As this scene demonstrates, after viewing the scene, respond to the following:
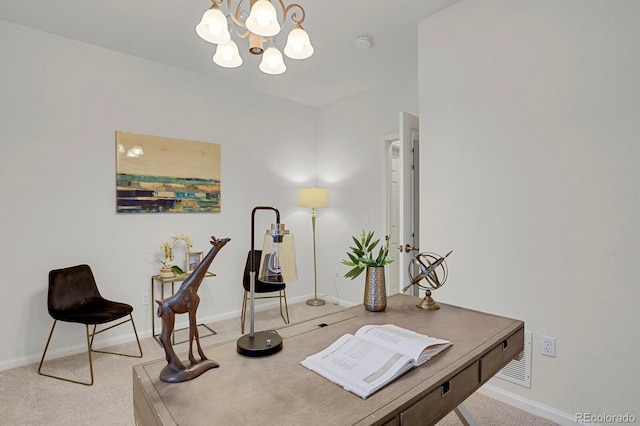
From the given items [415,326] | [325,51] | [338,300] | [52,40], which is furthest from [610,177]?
[52,40]

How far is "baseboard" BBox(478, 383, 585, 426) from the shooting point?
73.4 inches

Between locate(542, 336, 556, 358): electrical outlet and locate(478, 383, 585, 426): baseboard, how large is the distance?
31 cm

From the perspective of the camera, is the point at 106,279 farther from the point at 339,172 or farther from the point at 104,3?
the point at 339,172

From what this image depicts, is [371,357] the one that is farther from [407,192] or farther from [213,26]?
[407,192]

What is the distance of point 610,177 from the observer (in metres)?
1.72

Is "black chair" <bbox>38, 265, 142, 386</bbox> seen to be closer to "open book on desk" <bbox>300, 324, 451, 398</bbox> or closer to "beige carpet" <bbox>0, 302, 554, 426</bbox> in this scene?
"beige carpet" <bbox>0, 302, 554, 426</bbox>

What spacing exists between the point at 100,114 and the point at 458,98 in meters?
2.99

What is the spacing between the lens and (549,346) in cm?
192

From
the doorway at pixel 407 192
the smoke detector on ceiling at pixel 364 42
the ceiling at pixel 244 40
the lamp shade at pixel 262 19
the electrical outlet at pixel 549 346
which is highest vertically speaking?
the ceiling at pixel 244 40

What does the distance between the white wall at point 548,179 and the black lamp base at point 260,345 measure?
1.57 m

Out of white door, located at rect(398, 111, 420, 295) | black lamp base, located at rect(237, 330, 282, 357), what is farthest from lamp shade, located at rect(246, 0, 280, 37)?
white door, located at rect(398, 111, 420, 295)

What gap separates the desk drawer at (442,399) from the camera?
0.90m

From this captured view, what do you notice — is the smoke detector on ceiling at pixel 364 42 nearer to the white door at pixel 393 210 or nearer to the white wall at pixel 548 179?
the white wall at pixel 548 179

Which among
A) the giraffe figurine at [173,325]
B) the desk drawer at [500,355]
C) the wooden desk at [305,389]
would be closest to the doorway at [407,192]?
the desk drawer at [500,355]
